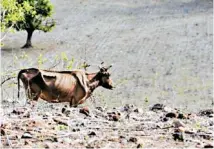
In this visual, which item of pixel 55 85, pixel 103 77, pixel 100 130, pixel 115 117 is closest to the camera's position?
pixel 100 130

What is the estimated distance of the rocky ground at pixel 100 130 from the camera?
19.6 ft

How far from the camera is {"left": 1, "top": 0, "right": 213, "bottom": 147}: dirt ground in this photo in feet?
79.7

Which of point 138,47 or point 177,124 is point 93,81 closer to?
point 177,124

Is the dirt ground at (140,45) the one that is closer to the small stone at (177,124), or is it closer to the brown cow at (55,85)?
the brown cow at (55,85)

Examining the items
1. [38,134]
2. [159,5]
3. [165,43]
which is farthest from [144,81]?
[159,5]

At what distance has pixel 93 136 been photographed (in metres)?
6.20

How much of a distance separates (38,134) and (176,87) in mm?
19841

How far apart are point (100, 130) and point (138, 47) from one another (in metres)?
29.5

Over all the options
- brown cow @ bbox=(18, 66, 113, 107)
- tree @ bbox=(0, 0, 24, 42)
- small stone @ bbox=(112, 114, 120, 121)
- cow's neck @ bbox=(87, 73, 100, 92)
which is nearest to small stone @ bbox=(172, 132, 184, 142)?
small stone @ bbox=(112, 114, 120, 121)

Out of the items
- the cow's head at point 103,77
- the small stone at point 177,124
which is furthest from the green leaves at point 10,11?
the small stone at point 177,124

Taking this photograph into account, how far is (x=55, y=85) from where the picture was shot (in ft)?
42.8

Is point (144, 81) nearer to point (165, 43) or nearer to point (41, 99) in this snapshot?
point (165, 43)

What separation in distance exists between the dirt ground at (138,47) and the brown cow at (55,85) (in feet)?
14.4

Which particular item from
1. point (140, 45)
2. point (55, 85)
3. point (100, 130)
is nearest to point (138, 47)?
point (140, 45)
